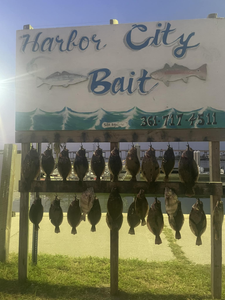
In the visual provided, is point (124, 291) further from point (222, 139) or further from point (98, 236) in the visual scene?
point (222, 139)

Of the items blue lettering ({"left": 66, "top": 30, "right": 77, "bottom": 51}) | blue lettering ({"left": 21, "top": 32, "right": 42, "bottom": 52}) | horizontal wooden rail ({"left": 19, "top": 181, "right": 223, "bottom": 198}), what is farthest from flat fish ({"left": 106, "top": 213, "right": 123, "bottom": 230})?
blue lettering ({"left": 21, "top": 32, "right": 42, "bottom": 52})

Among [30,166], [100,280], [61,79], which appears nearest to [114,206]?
[30,166]

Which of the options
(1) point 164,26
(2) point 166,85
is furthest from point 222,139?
(1) point 164,26

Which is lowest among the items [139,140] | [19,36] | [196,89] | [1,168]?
[1,168]

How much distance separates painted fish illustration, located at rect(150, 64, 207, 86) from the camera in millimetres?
2490

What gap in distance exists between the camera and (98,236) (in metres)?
4.17

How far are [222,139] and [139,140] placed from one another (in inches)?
38.8

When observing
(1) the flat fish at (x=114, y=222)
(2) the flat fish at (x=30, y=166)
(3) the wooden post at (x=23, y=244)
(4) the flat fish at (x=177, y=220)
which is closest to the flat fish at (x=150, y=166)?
(4) the flat fish at (x=177, y=220)

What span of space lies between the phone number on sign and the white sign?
0.04 ft

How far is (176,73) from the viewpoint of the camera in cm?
252

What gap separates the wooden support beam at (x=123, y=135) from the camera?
2.45m

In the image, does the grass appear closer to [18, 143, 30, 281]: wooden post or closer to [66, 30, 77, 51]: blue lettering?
[18, 143, 30, 281]: wooden post

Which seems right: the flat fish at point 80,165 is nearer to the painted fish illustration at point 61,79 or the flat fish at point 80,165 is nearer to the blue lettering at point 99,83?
the blue lettering at point 99,83

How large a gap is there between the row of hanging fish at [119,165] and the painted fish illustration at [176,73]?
88 cm
